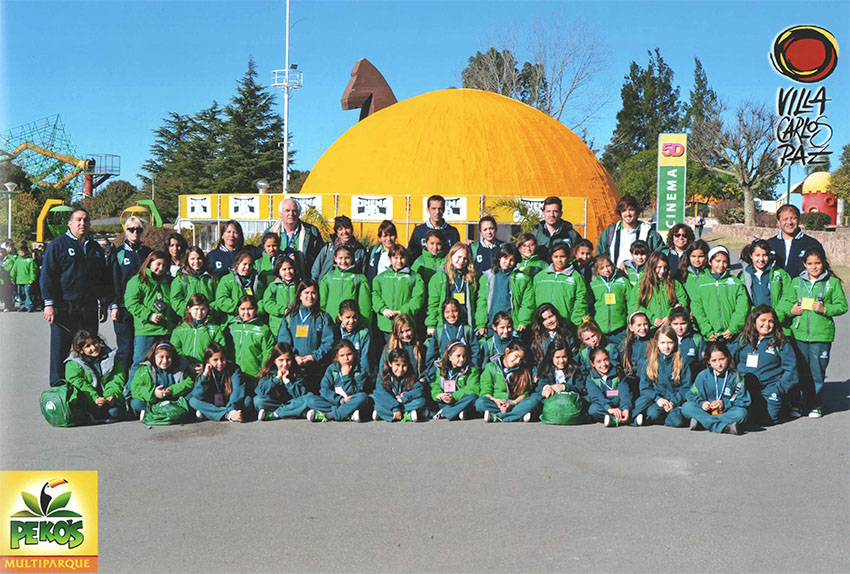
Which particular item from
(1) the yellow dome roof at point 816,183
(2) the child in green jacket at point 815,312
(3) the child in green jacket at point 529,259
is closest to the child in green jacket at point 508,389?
(3) the child in green jacket at point 529,259

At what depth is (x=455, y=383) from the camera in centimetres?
732

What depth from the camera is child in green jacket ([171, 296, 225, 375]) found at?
288 inches

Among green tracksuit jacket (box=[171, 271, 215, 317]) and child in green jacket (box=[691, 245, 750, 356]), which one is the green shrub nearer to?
child in green jacket (box=[691, 245, 750, 356])

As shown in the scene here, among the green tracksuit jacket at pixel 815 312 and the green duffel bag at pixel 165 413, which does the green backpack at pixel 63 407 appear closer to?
the green duffel bag at pixel 165 413

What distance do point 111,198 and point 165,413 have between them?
6723cm

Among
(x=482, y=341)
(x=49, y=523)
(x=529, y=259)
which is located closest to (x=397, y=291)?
(x=482, y=341)

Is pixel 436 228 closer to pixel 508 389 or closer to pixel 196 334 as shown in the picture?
pixel 508 389

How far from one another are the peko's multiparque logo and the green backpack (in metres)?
2.20

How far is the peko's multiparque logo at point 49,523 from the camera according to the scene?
3.99 m

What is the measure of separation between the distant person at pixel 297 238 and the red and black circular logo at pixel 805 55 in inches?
228

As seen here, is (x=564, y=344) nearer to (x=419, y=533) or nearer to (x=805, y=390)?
(x=805, y=390)

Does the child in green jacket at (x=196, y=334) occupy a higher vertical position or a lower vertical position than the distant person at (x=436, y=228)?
lower

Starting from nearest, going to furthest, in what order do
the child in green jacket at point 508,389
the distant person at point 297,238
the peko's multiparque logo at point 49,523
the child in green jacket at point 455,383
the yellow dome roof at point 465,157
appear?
the peko's multiparque logo at point 49,523 → the child in green jacket at point 508,389 → the child in green jacket at point 455,383 → the distant person at point 297,238 → the yellow dome roof at point 465,157

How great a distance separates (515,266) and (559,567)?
4100 millimetres
